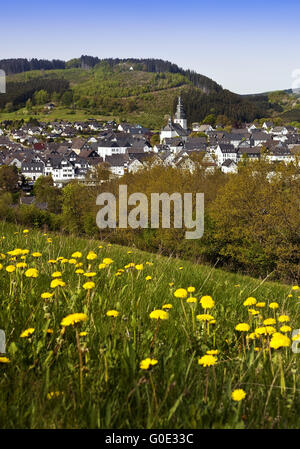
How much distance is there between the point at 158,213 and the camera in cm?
3478

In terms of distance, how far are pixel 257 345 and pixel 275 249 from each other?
25091 mm

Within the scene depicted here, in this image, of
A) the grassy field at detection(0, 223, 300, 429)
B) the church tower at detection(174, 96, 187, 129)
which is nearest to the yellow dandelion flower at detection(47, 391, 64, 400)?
the grassy field at detection(0, 223, 300, 429)

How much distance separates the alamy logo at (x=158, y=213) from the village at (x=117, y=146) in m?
20.8

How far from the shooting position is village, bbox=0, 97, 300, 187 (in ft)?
332

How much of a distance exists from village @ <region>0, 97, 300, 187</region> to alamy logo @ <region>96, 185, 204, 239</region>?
20.8 meters

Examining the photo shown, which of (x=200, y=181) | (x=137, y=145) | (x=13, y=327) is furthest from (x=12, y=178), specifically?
(x=13, y=327)

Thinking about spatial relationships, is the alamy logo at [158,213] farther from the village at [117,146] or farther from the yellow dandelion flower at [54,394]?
the yellow dandelion flower at [54,394]

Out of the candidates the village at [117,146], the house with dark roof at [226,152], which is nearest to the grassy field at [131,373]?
the village at [117,146]

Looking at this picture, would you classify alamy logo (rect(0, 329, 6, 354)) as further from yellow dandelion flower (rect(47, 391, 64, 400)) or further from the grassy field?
yellow dandelion flower (rect(47, 391, 64, 400))

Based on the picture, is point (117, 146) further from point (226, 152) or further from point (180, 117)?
point (180, 117)

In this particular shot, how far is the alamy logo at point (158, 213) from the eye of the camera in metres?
31.8

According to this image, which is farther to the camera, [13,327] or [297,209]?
[297,209]
